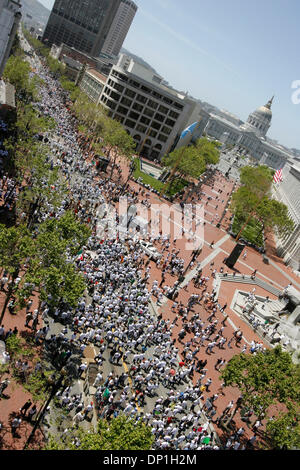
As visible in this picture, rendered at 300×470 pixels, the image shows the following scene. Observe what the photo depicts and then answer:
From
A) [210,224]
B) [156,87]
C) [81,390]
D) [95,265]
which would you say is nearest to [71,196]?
[95,265]

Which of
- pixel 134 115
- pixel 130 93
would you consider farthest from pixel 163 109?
pixel 130 93

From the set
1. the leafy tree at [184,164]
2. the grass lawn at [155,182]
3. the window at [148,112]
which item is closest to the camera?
the grass lawn at [155,182]

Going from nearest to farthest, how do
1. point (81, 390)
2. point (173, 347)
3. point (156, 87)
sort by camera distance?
point (81, 390) < point (173, 347) < point (156, 87)

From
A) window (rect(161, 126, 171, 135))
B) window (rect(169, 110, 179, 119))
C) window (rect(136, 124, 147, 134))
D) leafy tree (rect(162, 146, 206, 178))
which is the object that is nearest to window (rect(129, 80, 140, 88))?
window (rect(136, 124, 147, 134))

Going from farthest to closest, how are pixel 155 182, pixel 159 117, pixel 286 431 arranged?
1. pixel 159 117
2. pixel 155 182
3. pixel 286 431

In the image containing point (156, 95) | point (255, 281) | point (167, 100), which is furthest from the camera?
point (167, 100)

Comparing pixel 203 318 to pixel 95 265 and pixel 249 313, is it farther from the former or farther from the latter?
pixel 95 265

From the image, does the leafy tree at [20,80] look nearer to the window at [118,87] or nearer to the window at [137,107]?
the window at [118,87]

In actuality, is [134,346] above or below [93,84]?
below

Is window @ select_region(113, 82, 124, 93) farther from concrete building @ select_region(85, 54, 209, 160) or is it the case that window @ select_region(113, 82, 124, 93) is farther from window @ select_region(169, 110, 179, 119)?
window @ select_region(169, 110, 179, 119)

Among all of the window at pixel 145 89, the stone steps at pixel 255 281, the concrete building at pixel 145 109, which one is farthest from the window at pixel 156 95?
the stone steps at pixel 255 281

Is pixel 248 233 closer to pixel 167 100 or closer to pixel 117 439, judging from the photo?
pixel 167 100
